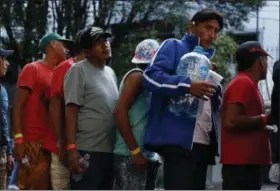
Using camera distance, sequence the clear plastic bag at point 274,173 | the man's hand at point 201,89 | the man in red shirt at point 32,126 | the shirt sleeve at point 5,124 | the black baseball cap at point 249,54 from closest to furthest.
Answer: the man's hand at point 201,89 < the clear plastic bag at point 274,173 < the black baseball cap at point 249,54 < the man in red shirt at point 32,126 < the shirt sleeve at point 5,124

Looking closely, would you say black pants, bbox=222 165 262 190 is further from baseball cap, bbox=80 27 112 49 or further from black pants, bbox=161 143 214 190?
baseball cap, bbox=80 27 112 49

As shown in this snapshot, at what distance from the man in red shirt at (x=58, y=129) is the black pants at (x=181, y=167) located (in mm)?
904

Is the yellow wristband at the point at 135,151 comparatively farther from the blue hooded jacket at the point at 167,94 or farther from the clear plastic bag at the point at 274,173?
the clear plastic bag at the point at 274,173

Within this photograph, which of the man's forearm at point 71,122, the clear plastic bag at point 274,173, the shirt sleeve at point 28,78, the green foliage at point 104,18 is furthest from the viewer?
the green foliage at point 104,18

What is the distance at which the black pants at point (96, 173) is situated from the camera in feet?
14.5

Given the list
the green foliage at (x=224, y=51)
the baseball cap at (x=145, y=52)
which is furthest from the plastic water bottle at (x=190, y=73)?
the green foliage at (x=224, y=51)

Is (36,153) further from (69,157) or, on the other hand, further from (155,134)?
(155,134)

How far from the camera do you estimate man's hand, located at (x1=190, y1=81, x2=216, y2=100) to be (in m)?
3.79

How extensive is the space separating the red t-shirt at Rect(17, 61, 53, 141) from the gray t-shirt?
627mm

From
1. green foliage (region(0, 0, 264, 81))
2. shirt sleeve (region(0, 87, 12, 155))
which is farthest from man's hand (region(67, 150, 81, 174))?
green foliage (region(0, 0, 264, 81))

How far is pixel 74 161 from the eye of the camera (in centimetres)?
433

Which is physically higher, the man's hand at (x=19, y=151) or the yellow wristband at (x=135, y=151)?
the yellow wristband at (x=135, y=151)

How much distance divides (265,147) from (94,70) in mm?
1279

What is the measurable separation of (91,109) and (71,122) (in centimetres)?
17
